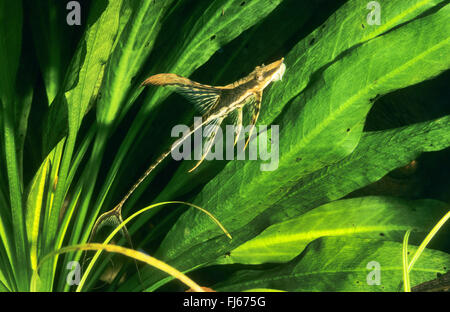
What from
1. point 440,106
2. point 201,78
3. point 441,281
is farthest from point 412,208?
point 201,78

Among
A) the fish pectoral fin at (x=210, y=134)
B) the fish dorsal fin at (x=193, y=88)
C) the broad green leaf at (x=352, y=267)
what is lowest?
the broad green leaf at (x=352, y=267)

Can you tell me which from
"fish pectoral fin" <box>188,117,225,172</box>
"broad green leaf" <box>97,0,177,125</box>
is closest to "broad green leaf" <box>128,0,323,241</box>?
"fish pectoral fin" <box>188,117,225,172</box>

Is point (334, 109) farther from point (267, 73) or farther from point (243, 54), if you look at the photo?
point (243, 54)

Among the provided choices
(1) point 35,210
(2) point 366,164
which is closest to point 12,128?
(1) point 35,210

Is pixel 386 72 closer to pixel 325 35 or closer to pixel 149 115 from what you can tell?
pixel 325 35

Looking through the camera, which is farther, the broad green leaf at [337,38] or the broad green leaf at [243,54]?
the broad green leaf at [243,54]

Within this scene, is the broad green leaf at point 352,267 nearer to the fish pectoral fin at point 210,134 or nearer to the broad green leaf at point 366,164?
the broad green leaf at point 366,164

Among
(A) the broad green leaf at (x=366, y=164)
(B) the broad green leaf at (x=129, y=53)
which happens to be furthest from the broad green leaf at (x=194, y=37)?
(A) the broad green leaf at (x=366, y=164)
